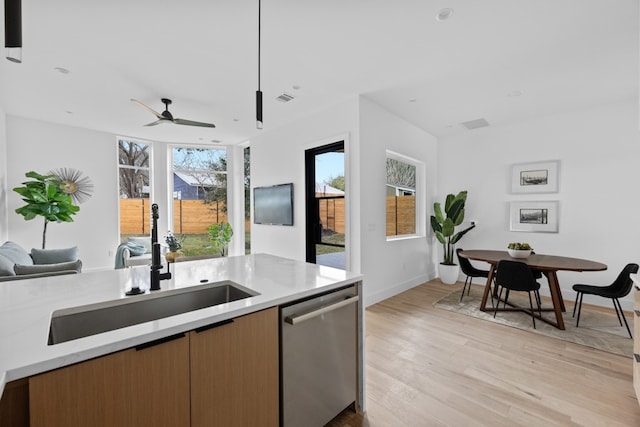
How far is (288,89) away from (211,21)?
1.34 meters

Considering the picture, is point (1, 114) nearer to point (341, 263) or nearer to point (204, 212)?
point (204, 212)

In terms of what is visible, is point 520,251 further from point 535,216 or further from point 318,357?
point 318,357

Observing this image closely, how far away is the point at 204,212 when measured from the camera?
658cm

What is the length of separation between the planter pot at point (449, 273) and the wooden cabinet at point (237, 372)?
4.16 m

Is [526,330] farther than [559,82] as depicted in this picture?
No

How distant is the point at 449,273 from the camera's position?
4688 mm

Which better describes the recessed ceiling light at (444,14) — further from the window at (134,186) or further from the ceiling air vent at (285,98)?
the window at (134,186)

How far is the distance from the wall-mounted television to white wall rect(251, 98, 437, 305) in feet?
0.40

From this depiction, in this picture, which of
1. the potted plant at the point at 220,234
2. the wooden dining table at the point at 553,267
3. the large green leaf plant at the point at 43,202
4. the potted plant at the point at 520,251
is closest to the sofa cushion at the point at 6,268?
the large green leaf plant at the point at 43,202

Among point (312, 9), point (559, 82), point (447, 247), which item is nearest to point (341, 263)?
point (447, 247)

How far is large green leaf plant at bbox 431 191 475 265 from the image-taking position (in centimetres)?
463

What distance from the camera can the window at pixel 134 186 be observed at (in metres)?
5.89

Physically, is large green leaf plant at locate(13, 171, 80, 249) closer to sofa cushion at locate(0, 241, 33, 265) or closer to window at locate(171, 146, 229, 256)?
sofa cushion at locate(0, 241, 33, 265)

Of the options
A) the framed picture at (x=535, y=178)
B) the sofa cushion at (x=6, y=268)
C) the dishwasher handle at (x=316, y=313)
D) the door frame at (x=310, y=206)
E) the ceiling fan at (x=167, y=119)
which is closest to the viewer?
the dishwasher handle at (x=316, y=313)
